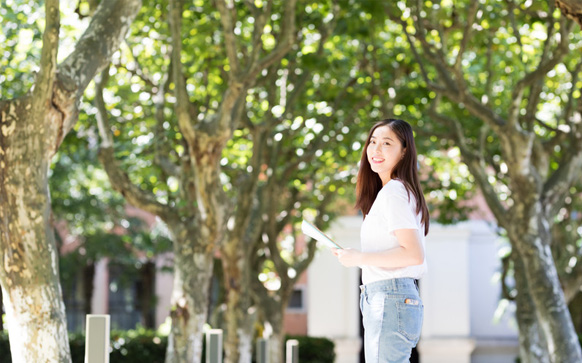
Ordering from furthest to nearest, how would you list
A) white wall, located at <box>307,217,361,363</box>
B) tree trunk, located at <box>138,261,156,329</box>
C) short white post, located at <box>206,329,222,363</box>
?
tree trunk, located at <box>138,261,156,329</box>, white wall, located at <box>307,217,361,363</box>, short white post, located at <box>206,329,222,363</box>

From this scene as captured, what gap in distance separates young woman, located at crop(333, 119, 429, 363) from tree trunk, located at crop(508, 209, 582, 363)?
6.66 metres

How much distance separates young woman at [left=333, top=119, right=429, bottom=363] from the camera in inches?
154

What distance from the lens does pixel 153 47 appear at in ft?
46.5

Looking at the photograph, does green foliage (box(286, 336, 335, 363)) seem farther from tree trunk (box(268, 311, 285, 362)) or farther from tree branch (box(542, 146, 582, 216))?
tree branch (box(542, 146, 582, 216))

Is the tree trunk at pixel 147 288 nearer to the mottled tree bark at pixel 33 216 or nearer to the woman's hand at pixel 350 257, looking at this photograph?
the mottled tree bark at pixel 33 216

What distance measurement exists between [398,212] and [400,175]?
28cm

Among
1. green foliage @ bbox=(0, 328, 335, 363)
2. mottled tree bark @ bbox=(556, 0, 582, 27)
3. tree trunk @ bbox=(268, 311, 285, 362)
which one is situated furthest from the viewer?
green foliage @ bbox=(0, 328, 335, 363)

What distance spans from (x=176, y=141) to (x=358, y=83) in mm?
3417

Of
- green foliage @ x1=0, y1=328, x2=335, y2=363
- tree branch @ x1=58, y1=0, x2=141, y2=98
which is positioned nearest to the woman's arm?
tree branch @ x1=58, y1=0, x2=141, y2=98

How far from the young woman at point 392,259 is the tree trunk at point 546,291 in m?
6.66

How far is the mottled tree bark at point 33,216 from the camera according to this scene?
5.95 m

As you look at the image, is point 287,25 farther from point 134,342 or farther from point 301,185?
point 134,342

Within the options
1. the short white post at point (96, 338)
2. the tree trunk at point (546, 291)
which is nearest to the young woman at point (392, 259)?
the short white post at point (96, 338)

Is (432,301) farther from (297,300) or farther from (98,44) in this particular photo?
(98,44)
